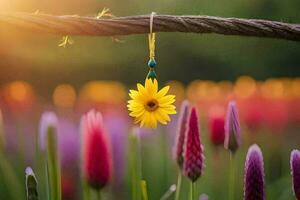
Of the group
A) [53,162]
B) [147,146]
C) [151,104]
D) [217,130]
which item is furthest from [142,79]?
[53,162]

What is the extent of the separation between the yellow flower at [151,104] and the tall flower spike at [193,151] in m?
0.05

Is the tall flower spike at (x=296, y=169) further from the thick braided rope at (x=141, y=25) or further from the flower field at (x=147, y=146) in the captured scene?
the thick braided rope at (x=141, y=25)

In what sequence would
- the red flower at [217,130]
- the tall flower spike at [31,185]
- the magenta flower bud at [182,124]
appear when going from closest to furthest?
the tall flower spike at [31,185]
the magenta flower bud at [182,124]
the red flower at [217,130]

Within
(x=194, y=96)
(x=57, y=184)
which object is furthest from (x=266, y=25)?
(x=194, y=96)

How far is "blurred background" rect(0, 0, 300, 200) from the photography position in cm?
109

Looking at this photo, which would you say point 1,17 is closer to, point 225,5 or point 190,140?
point 190,140

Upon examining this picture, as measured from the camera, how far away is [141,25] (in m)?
0.71

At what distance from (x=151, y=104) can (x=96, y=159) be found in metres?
0.10

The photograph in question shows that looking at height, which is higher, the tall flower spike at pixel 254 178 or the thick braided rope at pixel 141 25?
the thick braided rope at pixel 141 25

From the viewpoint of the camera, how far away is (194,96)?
56.1 inches

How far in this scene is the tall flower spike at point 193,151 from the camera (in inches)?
28.5

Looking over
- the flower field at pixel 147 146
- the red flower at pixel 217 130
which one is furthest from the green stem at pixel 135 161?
the red flower at pixel 217 130

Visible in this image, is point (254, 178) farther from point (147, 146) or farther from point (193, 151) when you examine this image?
point (147, 146)

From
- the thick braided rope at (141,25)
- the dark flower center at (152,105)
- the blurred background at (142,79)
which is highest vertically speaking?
the blurred background at (142,79)
